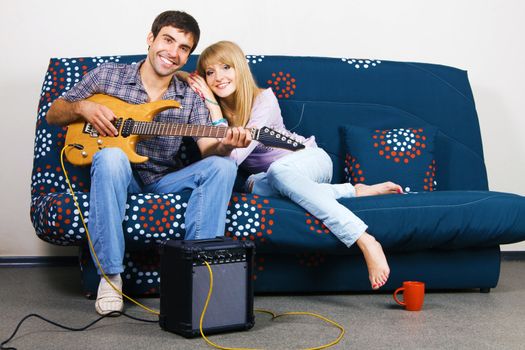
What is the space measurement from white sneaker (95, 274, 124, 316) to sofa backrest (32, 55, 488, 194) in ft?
2.99

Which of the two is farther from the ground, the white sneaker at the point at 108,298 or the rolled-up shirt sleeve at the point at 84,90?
the rolled-up shirt sleeve at the point at 84,90

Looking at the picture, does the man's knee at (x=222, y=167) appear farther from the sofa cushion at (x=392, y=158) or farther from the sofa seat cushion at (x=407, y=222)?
the sofa cushion at (x=392, y=158)

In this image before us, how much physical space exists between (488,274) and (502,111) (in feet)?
4.14

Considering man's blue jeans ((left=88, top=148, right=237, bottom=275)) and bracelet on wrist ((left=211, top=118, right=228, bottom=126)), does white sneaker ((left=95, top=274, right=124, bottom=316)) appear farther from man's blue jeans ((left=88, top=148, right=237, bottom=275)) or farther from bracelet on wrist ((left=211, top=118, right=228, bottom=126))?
bracelet on wrist ((left=211, top=118, right=228, bottom=126))

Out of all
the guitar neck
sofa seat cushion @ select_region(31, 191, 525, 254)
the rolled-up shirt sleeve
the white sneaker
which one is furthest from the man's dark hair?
the white sneaker

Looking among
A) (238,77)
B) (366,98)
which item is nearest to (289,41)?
(366,98)

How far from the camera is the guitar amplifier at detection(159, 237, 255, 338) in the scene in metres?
2.07

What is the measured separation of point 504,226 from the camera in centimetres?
267

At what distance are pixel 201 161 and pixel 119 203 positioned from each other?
307mm

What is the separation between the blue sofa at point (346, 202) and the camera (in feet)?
8.31

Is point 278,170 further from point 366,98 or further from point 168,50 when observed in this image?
point 366,98

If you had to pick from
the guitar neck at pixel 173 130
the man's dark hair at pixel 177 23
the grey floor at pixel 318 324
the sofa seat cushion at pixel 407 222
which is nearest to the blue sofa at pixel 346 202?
the sofa seat cushion at pixel 407 222

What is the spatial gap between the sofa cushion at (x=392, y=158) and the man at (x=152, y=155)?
638 mm

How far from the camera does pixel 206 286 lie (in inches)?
82.0
